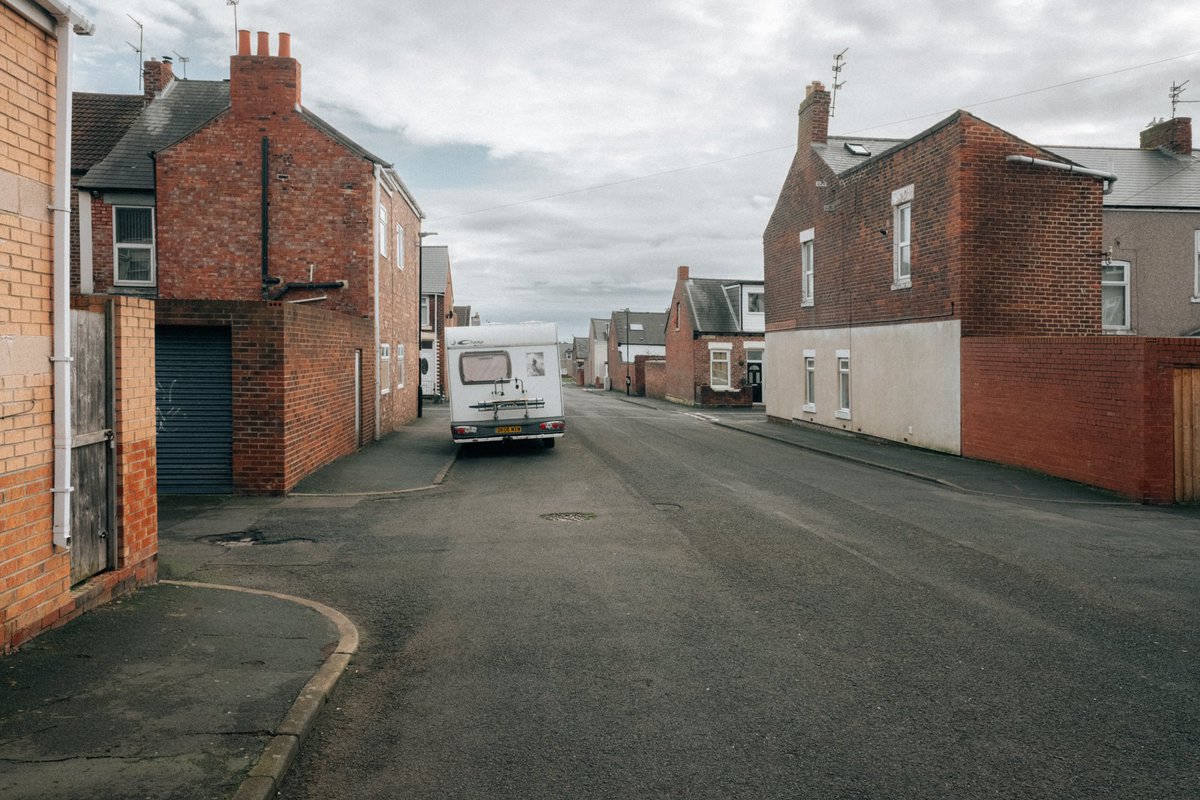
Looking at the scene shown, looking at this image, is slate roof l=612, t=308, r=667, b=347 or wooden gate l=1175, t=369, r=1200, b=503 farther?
slate roof l=612, t=308, r=667, b=347

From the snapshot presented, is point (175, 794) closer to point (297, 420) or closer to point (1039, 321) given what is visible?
point (297, 420)

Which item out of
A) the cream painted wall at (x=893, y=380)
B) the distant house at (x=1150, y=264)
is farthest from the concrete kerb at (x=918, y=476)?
the distant house at (x=1150, y=264)

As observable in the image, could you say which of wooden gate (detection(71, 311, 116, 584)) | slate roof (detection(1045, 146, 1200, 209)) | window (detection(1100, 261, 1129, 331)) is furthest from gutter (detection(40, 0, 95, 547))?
window (detection(1100, 261, 1129, 331))

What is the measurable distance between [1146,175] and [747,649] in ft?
81.8

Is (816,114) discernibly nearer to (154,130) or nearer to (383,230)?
(383,230)

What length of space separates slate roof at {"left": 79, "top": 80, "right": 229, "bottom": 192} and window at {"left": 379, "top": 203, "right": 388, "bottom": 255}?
14.6ft

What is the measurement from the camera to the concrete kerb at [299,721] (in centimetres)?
372

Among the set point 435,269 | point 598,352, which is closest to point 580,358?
point 598,352

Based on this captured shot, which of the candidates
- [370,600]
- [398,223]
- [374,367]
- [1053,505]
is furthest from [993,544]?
[398,223]

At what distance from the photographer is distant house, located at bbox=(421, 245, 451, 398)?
147 ft

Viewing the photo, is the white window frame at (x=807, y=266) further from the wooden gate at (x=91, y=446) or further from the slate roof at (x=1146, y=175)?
the wooden gate at (x=91, y=446)

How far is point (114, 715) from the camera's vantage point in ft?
14.3

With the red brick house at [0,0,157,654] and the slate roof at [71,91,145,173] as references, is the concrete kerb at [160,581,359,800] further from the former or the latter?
the slate roof at [71,91,145,173]

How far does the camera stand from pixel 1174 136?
26547 millimetres
